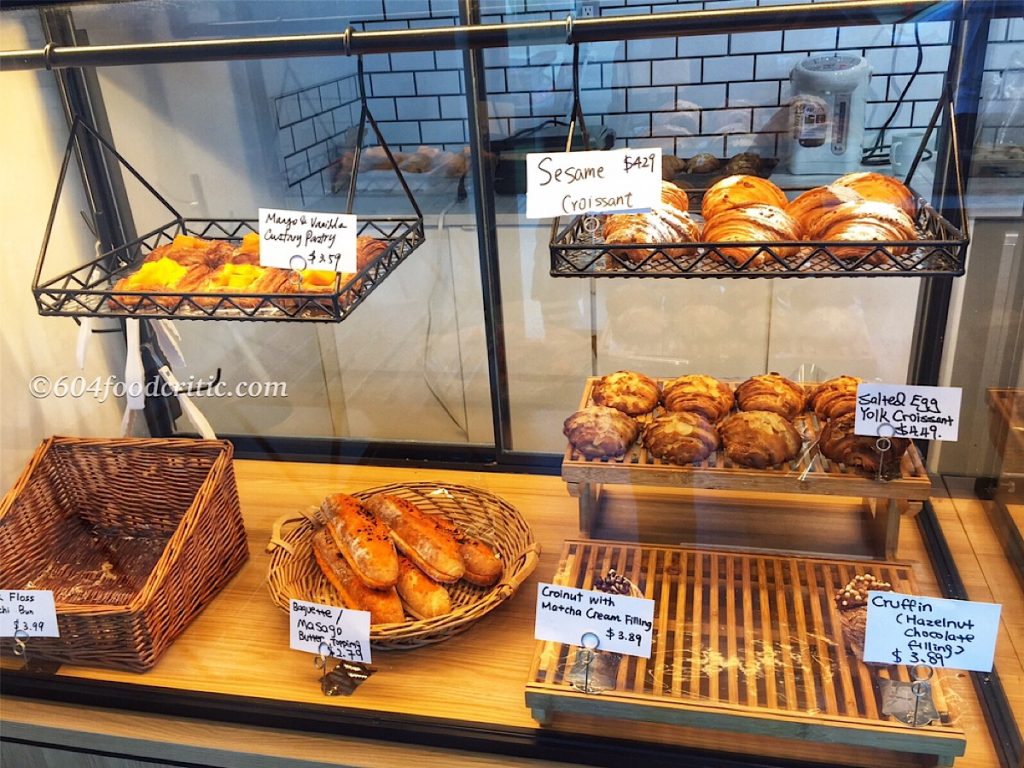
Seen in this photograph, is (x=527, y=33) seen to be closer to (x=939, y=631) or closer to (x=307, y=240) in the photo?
(x=307, y=240)

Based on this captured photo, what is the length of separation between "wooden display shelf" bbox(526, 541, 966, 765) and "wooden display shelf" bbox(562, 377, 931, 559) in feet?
0.36

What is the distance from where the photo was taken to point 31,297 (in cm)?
138

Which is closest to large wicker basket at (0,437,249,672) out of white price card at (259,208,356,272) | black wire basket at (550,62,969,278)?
white price card at (259,208,356,272)

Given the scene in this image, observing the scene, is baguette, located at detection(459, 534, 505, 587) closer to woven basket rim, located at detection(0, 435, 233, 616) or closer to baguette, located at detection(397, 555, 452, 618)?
baguette, located at detection(397, 555, 452, 618)

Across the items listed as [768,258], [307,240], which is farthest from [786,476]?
[307,240]

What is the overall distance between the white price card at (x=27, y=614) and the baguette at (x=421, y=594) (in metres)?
0.46

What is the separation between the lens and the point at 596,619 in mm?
983

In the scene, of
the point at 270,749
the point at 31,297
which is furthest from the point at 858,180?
the point at 31,297

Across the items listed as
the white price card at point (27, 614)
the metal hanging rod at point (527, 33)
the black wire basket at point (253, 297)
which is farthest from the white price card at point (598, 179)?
the white price card at point (27, 614)

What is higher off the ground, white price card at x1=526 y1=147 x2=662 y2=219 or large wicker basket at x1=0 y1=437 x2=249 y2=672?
white price card at x1=526 y1=147 x2=662 y2=219

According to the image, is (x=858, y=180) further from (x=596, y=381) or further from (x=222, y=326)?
(x=222, y=326)

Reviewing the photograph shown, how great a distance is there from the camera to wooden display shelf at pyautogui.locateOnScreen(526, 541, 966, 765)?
91cm

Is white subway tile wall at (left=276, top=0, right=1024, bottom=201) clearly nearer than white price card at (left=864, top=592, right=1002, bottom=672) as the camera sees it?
No

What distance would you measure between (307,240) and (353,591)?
18.7 inches
